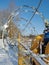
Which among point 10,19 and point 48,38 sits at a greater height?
point 10,19

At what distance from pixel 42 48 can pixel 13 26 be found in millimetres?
2340

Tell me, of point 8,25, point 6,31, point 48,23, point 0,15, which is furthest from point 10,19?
point 0,15

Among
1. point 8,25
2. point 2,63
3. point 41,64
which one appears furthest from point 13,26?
point 41,64

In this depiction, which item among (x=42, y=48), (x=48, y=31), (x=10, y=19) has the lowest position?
(x=42, y=48)

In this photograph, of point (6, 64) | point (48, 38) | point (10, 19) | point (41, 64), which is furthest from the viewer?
point (10, 19)

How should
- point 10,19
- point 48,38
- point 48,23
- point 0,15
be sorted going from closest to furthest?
point 48,38
point 48,23
point 10,19
point 0,15

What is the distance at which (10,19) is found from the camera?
424 centimetres

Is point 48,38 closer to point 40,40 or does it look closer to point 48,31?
point 48,31

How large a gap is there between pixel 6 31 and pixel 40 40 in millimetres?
2523

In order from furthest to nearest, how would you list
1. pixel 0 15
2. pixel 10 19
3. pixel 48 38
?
1. pixel 0 15
2. pixel 10 19
3. pixel 48 38

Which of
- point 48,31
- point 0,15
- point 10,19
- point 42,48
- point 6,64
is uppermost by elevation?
point 0,15

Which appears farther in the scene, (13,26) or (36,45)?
(13,26)

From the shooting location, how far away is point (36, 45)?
2416 mm

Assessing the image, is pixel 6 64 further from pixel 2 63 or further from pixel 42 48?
pixel 42 48
